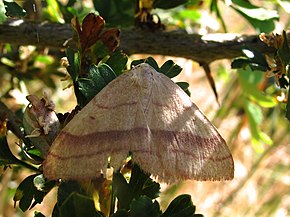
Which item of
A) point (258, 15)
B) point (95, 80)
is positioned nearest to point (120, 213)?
point (95, 80)

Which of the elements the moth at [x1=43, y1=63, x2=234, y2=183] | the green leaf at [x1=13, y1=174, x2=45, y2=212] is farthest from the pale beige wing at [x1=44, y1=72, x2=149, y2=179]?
the green leaf at [x1=13, y1=174, x2=45, y2=212]

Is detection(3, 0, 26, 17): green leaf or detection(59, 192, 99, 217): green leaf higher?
detection(3, 0, 26, 17): green leaf

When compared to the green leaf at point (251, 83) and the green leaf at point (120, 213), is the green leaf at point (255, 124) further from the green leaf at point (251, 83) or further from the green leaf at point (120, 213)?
the green leaf at point (120, 213)

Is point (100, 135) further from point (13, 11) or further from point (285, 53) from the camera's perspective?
point (285, 53)

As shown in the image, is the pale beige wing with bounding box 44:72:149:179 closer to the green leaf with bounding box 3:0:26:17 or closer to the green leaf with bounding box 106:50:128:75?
the green leaf with bounding box 106:50:128:75

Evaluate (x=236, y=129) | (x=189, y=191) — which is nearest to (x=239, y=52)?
(x=236, y=129)
